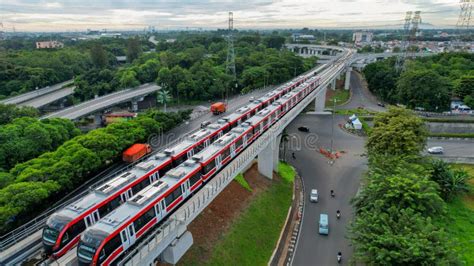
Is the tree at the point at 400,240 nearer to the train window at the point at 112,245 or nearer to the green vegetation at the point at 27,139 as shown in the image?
the train window at the point at 112,245

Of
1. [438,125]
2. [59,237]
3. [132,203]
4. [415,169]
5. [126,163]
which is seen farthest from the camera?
[438,125]

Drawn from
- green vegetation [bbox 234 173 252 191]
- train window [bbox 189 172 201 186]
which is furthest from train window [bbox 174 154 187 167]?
green vegetation [bbox 234 173 252 191]

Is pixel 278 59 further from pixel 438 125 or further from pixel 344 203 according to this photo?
pixel 344 203

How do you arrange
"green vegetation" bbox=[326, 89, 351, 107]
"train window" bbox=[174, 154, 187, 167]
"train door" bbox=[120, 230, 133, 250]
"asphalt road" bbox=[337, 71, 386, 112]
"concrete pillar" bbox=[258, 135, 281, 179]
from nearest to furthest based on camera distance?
"train door" bbox=[120, 230, 133, 250] → "train window" bbox=[174, 154, 187, 167] → "concrete pillar" bbox=[258, 135, 281, 179] → "asphalt road" bbox=[337, 71, 386, 112] → "green vegetation" bbox=[326, 89, 351, 107]

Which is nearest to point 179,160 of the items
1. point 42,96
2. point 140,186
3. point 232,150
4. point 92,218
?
point 140,186

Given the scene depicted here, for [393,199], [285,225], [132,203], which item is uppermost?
[132,203]

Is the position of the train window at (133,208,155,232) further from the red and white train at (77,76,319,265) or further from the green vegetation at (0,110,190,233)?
the green vegetation at (0,110,190,233)

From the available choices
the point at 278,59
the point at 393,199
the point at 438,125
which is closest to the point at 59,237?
the point at 393,199
